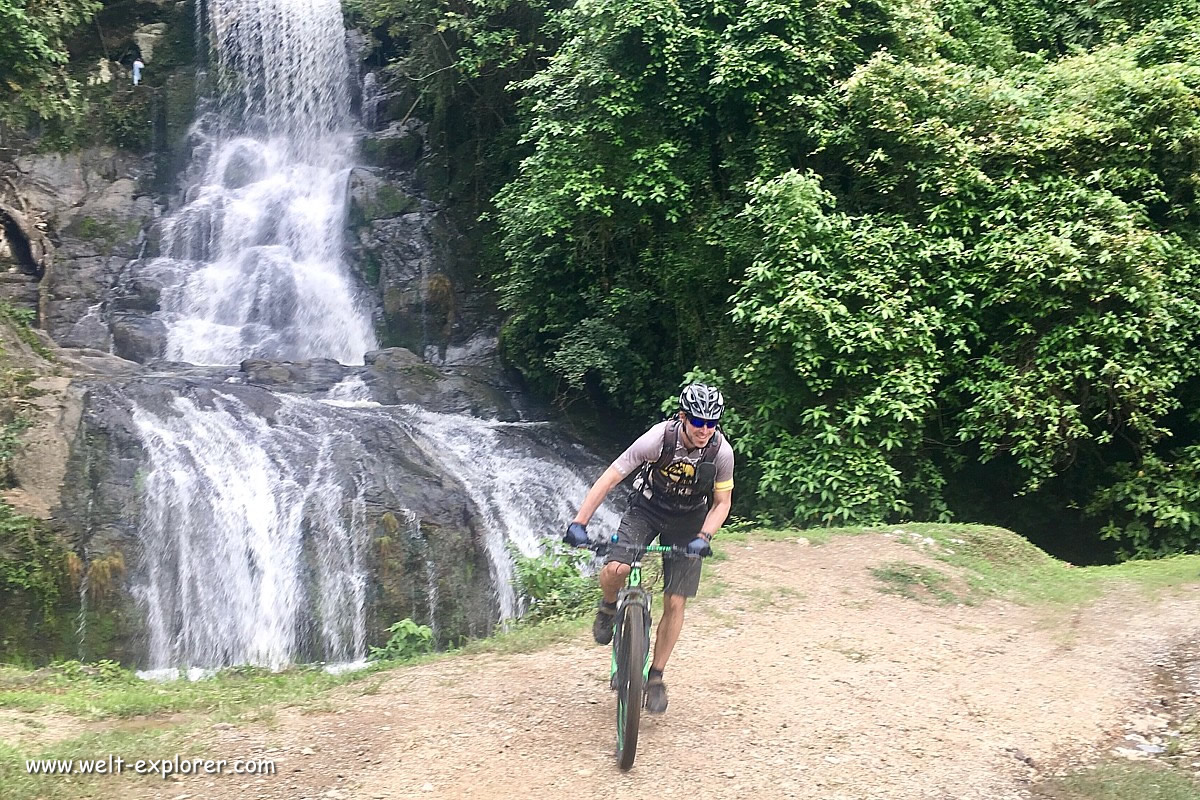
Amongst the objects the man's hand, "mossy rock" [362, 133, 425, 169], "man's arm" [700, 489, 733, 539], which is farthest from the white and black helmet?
"mossy rock" [362, 133, 425, 169]

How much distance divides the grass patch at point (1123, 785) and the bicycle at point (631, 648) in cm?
189

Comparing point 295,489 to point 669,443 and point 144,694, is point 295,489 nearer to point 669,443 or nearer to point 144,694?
point 144,694

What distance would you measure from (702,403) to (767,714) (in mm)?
1928

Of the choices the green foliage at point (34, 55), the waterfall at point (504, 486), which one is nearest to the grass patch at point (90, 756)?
the waterfall at point (504, 486)

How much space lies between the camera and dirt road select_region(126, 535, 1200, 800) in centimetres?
414

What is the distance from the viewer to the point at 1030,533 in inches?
446

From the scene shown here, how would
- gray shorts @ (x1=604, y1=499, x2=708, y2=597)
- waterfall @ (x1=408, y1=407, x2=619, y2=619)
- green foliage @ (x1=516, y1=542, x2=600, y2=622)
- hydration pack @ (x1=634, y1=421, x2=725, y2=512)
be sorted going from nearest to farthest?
hydration pack @ (x1=634, y1=421, x2=725, y2=512) < gray shorts @ (x1=604, y1=499, x2=708, y2=597) < green foliage @ (x1=516, y1=542, x2=600, y2=622) < waterfall @ (x1=408, y1=407, x2=619, y2=619)

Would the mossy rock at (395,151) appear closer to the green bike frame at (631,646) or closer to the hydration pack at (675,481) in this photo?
the hydration pack at (675,481)

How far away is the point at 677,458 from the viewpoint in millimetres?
4402

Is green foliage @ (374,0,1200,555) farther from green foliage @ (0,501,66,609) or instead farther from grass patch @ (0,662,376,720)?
green foliage @ (0,501,66,609)

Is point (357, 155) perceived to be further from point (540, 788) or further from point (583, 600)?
point (540, 788)

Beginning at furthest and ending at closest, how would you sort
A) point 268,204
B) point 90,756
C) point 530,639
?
point 268,204 < point 530,639 < point 90,756

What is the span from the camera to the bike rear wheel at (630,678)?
4.02m

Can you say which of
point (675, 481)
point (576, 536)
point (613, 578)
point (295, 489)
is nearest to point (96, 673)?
point (295, 489)
